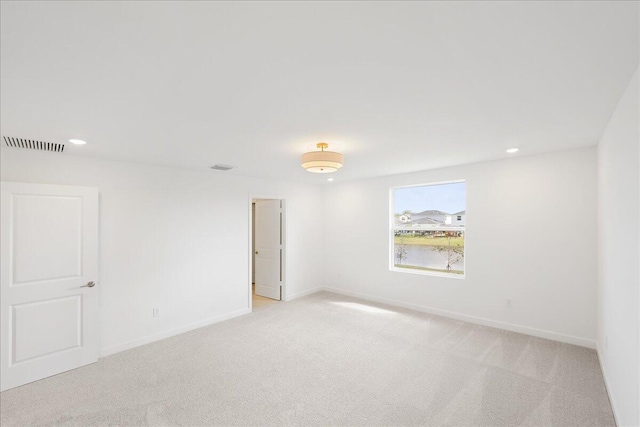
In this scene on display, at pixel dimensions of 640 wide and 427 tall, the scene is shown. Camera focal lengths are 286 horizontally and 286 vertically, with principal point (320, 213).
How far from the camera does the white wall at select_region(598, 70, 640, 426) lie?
167 cm

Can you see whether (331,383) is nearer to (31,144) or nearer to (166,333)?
(166,333)

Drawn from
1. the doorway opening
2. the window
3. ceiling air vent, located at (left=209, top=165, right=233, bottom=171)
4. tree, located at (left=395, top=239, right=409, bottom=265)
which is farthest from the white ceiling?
the doorway opening

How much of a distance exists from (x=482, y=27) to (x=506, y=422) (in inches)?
108

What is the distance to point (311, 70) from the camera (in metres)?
1.55

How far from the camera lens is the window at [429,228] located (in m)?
4.65

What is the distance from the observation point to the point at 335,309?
16.8 feet

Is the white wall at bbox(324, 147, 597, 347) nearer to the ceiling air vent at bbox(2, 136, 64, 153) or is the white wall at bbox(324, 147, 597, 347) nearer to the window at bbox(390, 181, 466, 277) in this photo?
the window at bbox(390, 181, 466, 277)

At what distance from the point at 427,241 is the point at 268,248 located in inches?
126

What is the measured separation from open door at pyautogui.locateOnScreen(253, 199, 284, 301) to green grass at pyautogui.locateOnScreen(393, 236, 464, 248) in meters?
2.35

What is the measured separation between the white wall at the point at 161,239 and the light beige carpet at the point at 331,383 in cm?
45

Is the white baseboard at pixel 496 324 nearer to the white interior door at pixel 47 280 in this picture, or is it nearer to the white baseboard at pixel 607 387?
the white baseboard at pixel 607 387

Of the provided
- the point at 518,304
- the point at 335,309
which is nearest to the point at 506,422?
the point at 518,304

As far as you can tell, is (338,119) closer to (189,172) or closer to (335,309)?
(189,172)

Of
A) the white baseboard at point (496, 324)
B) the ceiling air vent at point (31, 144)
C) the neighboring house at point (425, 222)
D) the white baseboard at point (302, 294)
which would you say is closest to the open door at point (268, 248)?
the white baseboard at point (302, 294)
